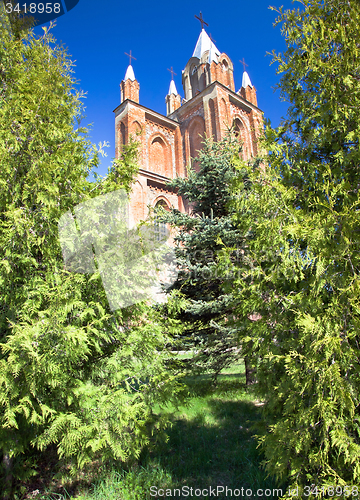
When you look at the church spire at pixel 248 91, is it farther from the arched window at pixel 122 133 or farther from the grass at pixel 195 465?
the grass at pixel 195 465

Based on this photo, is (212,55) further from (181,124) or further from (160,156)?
(160,156)

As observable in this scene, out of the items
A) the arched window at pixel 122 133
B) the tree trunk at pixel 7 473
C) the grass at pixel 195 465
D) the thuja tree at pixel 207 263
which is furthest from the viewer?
the arched window at pixel 122 133

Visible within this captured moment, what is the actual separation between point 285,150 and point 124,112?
16.4m

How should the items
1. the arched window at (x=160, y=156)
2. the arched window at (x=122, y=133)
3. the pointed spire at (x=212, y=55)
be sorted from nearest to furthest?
the arched window at (x=122, y=133), the pointed spire at (x=212, y=55), the arched window at (x=160, y=156)

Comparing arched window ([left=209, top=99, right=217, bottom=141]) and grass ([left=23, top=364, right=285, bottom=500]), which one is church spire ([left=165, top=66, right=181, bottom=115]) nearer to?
arched window ([left=209, top=99, right=217, bottom=141])

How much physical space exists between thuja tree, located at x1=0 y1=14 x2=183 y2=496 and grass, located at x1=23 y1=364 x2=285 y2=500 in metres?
0.35

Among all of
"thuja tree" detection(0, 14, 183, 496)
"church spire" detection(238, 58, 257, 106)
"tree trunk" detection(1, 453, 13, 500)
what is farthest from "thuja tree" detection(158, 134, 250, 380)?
"church spire" detection(238, 58, 257, 106)

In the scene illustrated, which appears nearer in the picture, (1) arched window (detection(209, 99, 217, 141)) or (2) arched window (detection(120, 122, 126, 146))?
(1) arched window (detection(209, 99, 217, 141))

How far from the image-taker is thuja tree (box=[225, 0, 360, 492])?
7.13 feet

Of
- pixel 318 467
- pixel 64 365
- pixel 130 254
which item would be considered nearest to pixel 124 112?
pixel 130 254

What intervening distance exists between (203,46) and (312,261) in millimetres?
24614

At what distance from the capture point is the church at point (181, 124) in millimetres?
16266

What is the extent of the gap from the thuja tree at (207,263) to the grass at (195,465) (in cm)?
120

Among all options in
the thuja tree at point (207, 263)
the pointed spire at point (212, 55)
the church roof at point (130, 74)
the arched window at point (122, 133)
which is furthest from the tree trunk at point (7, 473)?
the pointed spire at point (212, 55)
